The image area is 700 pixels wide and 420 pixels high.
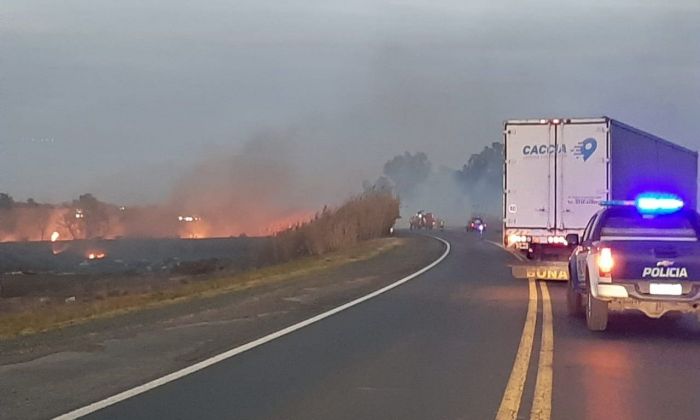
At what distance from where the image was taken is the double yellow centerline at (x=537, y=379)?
32.8 ft

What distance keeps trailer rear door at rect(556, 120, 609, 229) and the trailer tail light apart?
12.5 meters

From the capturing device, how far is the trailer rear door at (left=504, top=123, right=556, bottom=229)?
95.1 ft

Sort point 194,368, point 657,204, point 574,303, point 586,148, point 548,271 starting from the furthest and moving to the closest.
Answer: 1. point 586,148
2. point 548,271
3. point 574,303
4. point 657,204
5. point 194,368

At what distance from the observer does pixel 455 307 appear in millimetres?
20375

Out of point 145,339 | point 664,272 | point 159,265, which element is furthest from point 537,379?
point 159,265

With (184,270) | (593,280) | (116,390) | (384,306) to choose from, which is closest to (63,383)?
(116,390)

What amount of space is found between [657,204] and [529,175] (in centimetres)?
1170

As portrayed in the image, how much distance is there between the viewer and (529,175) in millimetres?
29406

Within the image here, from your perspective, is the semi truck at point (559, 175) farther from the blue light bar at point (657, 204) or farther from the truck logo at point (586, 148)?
the blue light bar at point (657, 204)

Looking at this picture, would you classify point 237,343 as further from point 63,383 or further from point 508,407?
point 508,407

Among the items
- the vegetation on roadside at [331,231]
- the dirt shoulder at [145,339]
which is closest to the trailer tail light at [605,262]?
the dirt shoulder at [145,339]

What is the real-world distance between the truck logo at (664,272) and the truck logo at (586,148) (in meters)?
13.0

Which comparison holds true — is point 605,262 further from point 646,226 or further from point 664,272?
point 646,226

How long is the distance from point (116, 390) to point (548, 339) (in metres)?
6.97
